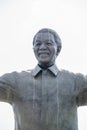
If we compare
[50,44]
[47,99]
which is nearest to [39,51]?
[50,44]

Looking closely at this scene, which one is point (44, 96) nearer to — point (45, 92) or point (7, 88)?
point (45, 92)

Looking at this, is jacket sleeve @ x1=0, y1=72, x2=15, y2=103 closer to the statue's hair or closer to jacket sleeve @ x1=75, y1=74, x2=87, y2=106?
the statue's hair

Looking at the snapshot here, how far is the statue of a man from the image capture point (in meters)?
8.04

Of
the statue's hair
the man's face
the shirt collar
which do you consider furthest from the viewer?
the statue's hair

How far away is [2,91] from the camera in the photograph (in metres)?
8.33

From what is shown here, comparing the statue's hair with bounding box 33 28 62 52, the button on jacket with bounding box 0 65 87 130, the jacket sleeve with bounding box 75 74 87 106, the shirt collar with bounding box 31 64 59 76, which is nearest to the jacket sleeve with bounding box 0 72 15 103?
the button on jacket with bounding box 0 65 87 130

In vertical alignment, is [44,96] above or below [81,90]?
below

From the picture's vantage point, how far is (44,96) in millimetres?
8164

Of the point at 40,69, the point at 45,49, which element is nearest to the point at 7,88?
the point at 40,69

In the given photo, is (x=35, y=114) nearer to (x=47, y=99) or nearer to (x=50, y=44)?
(x=47, y=99)

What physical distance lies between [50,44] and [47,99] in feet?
2.96

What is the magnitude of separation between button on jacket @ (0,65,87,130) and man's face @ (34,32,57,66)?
0.16m

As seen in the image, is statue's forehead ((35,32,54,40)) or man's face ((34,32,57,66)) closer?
man's face ((34,32,57,66))

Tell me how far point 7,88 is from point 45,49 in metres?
0.87
